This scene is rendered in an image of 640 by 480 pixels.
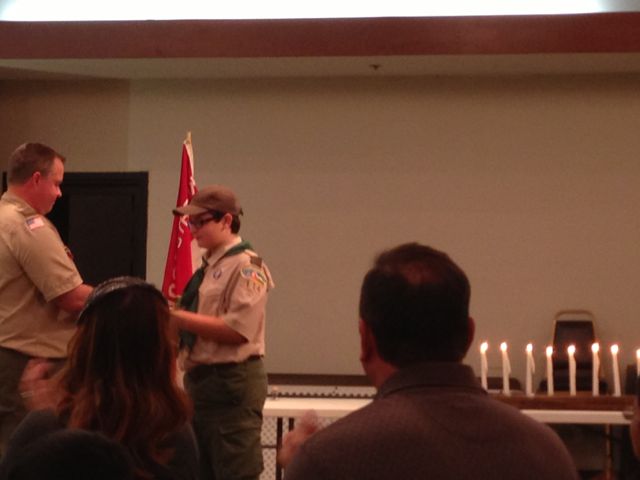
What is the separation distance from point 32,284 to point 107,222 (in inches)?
163

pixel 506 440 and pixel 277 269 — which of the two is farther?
pixel 277 269

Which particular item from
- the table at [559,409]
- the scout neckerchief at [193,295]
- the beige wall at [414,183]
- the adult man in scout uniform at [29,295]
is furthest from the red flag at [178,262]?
the beige wall at [414,183]

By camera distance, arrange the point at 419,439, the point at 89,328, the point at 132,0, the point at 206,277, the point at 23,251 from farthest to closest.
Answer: the point at 132,0, the point at 206,277, the point at 23,251, the point at 89,328, the point at 419,439

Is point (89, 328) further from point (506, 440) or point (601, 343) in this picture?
point (601, 343)

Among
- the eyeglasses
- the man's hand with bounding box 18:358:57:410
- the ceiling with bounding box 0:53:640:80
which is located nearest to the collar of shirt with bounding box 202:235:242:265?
the eyeglasses

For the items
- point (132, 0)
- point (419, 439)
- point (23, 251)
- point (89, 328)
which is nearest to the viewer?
point (419, 439)

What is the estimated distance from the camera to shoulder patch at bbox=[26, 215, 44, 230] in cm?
358

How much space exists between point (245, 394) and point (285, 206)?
12.3 feet

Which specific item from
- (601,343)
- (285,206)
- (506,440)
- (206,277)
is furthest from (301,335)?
(506,440)

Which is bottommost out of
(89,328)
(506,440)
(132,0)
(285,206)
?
(506,440)

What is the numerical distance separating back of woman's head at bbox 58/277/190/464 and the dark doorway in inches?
212

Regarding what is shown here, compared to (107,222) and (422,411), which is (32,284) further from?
(107,222)

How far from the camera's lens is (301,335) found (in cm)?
731

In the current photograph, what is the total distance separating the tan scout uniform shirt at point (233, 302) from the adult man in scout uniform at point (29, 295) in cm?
45
